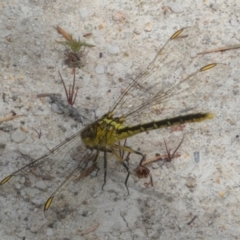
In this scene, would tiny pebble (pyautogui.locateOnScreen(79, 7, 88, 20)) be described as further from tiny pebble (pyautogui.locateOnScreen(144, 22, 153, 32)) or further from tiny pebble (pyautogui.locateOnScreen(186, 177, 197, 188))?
tiny pebble (pyautogui.locateOnScreen(186, 177, 197, 188))

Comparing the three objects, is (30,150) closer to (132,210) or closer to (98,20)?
(132,210)

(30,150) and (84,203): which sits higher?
(30,150)

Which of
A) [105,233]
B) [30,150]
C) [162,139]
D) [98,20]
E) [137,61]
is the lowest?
[105,233]

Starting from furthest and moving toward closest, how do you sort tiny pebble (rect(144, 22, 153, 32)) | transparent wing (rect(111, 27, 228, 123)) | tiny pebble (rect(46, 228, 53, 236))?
tiny pebble (rect(144, 22, 153, 32)) < transparent wing (rect(111, 27, 228, 123)) < tiny pebble (rect(46, 228, 53, 236))

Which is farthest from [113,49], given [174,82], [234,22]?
[234,22]

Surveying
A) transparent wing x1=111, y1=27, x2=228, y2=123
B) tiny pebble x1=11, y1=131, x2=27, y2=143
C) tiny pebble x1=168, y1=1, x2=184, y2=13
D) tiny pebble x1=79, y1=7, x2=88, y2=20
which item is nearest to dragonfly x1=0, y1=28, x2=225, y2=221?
transparent wing x1=111, y1=27, x2=228, y2=123

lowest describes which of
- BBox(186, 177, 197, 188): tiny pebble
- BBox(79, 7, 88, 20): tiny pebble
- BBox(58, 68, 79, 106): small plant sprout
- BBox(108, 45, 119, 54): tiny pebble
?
BBox(186, 177, 197, 188): tiny pebble

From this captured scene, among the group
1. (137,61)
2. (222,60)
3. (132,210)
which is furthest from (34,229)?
(222,60)
